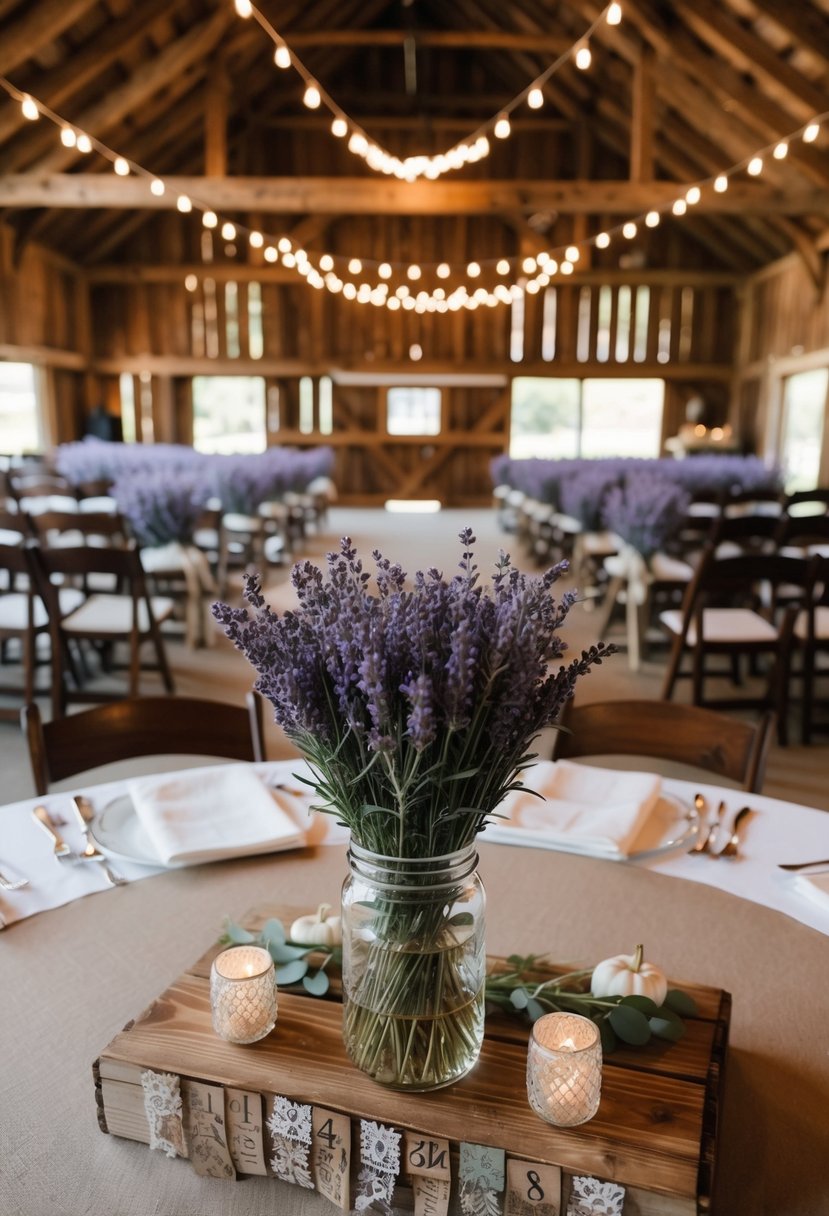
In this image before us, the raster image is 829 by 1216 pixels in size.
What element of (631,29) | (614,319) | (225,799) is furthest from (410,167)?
(614,319)

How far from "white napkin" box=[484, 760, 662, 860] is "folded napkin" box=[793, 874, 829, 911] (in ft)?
0.76

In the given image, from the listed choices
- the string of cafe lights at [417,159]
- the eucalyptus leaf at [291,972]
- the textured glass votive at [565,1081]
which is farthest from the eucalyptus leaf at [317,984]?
the string of cafe lights at [417,159]

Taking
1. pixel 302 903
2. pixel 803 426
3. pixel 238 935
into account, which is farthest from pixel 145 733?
pixel 803 426

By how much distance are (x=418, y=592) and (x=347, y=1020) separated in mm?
406

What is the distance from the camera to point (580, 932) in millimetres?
1182

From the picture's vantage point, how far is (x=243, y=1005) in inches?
35.4

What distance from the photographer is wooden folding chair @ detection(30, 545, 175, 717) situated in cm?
377

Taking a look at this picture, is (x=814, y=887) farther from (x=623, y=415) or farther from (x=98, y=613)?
(x=623, y=415)

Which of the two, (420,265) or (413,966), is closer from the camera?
(413,966)

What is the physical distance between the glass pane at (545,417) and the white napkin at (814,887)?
13.7m

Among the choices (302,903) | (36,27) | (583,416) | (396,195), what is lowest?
(302,903)

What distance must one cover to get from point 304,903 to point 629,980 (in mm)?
463

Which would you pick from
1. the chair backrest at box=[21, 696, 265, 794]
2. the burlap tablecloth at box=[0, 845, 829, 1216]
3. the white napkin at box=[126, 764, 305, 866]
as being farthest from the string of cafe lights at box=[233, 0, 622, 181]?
the burlap tablecloth at box=[0, 845, 829, 1216]

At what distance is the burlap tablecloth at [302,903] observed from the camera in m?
0.82
